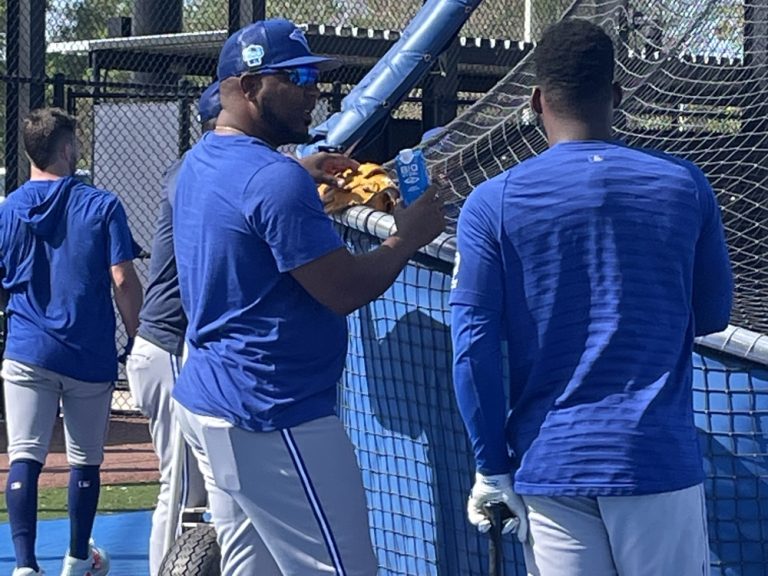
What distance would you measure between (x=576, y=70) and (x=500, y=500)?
0.91m

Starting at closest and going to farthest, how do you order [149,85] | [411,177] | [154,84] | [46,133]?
1. [411,177]
2. [46,133]
3. [149,85]
4. [154,84]

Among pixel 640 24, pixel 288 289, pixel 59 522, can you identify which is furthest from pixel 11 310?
pixel 640 24

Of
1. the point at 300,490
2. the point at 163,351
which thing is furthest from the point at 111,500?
the point at 300,490

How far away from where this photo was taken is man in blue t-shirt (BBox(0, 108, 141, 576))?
5430mm

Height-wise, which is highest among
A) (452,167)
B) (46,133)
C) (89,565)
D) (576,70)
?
(576,70)

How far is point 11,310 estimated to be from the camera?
5.60 metres

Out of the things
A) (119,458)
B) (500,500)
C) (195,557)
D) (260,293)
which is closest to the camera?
(500,500)

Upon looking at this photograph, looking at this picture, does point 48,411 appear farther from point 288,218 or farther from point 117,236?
point 288,218

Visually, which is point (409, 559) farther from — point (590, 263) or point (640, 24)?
point (640, 24)

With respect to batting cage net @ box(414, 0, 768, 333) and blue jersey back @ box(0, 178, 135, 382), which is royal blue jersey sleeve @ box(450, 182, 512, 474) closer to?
batting cage net @ box(414, 0, 768, 333)

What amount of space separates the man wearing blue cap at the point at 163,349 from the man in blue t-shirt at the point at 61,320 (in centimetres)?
47

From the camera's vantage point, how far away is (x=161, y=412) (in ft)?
16.6

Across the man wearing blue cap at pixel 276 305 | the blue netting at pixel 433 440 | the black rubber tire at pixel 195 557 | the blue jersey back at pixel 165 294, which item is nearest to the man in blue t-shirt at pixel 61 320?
the blue jersey back at pixel 165 294

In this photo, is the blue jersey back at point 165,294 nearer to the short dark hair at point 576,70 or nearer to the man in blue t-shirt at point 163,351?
the man in blue t-shirt at point 163,351
